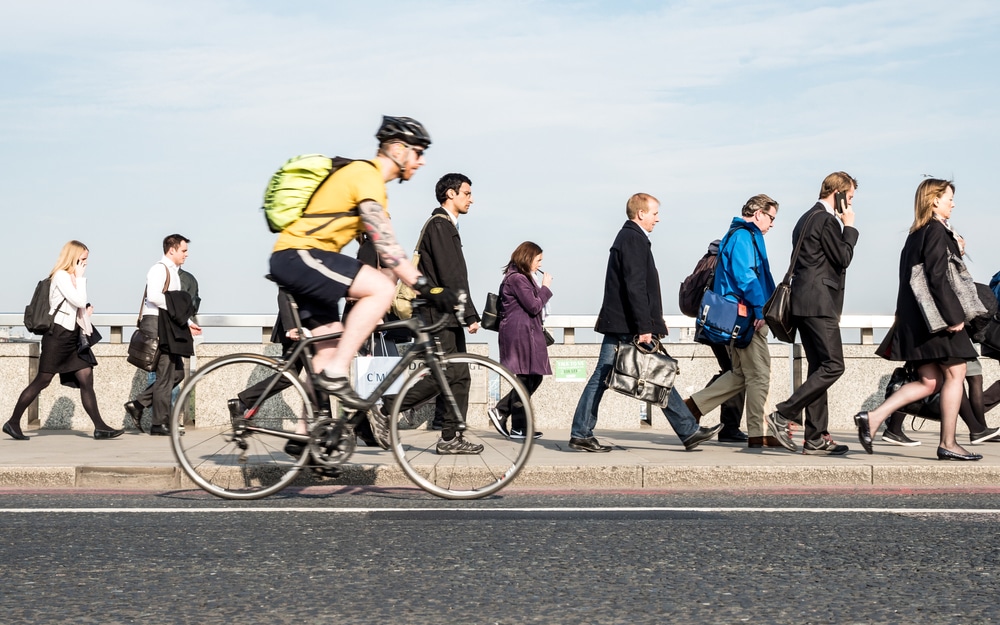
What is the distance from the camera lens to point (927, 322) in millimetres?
8406

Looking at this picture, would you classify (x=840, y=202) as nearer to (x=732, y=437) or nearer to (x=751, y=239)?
(x=751, y=239)

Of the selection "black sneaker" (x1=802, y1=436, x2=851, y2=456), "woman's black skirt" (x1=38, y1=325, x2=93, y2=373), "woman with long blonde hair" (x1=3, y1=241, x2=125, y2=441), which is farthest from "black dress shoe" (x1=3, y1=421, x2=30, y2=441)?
"black sneaker" (x1=802, y1=436, x2=851, y2=456)

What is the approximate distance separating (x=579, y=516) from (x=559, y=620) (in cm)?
226

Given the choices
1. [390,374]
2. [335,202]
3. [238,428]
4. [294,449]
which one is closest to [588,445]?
[390,374]

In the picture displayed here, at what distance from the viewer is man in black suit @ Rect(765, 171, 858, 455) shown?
29.4 ft

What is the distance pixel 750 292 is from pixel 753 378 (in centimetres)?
71

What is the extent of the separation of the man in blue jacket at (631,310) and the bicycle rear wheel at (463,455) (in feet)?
6.56

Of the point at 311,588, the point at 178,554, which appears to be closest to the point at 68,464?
the point at 178,554

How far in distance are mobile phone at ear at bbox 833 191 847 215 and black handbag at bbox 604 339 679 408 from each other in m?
1.65

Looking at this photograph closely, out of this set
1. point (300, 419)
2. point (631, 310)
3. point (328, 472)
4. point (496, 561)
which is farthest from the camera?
point (631, 310)

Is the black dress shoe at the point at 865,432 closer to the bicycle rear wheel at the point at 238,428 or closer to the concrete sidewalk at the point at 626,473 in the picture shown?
the concrete sidewalk at the point at 626,473

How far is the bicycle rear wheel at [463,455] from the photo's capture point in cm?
655

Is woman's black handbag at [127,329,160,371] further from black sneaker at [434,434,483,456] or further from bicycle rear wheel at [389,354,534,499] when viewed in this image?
black sneaker at [434,434,483,456]

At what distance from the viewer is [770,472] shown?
26.1ft
